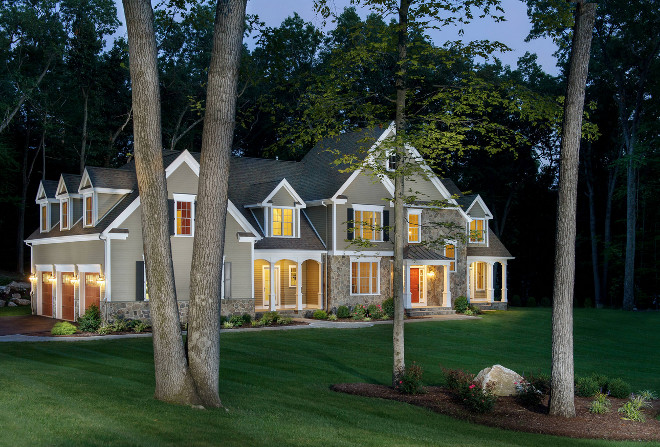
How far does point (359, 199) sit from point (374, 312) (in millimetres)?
5095

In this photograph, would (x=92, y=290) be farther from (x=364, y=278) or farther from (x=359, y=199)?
(x=359, y=199)

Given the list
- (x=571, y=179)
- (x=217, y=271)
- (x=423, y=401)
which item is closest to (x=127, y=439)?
(x=217, y=271)

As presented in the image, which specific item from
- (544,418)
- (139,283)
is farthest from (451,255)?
(544,418)

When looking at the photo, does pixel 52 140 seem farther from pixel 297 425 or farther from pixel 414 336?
pixel 297 425

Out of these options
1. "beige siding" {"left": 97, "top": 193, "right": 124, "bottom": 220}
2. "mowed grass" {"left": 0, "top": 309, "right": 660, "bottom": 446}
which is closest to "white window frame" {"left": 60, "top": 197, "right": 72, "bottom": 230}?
"beige siding" {"left": 97, "top": 193, "right": 124, "bottom": 220}

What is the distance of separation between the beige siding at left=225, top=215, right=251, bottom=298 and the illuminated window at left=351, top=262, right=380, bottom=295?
18.3 feet

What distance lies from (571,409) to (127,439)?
21.4 ft

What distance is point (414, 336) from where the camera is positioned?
22047 millimetres

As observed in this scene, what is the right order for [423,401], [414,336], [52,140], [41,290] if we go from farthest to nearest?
1. [52,140]
2. [41,290]
3. [414,336]
4. [423,401]

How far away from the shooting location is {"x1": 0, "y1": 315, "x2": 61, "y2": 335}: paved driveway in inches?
882

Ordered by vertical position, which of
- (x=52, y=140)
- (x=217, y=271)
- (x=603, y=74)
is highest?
(x=603, y=74)

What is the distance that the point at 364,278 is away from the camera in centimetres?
3023

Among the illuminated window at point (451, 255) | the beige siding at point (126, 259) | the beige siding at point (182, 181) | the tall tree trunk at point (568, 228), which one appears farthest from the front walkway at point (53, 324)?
the tall tree trunk at point (568, 228)

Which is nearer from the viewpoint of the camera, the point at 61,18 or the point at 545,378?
the point at 545,378
